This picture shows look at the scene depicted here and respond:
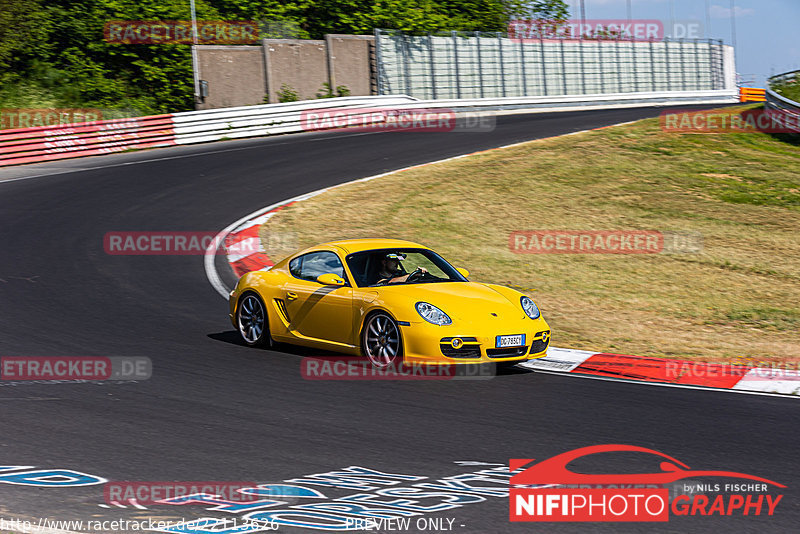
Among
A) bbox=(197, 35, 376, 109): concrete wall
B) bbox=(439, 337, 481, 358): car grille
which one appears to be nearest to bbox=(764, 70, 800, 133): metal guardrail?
bbox=(197, 35, 376, 109): concrete wall

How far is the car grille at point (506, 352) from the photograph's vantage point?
9.23 meters

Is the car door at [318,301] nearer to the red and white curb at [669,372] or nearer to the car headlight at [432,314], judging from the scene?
the car headlight at [432,314]

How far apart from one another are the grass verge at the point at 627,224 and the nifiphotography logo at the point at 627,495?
14.5ft

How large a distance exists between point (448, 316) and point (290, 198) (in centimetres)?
1238

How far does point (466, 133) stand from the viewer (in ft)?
103

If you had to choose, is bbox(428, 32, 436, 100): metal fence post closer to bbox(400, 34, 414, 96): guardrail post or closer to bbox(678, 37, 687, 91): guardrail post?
bbox(400, 34, 414, 96): guardrail post

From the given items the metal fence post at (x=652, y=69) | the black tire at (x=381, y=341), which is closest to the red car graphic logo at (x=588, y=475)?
the black tire at (x=381, y=341)

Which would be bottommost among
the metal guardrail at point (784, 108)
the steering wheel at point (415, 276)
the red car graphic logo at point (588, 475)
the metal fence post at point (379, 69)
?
the red car graphic logo at point (588, 475)

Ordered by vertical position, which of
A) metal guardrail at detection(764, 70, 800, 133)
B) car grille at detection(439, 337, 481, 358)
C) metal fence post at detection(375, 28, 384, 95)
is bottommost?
car grille at detection(439, 337, 481, 358)

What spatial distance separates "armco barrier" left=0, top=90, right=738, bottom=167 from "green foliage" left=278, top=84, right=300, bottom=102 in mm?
2866

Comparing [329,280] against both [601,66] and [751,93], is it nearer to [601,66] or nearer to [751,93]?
[601,66]

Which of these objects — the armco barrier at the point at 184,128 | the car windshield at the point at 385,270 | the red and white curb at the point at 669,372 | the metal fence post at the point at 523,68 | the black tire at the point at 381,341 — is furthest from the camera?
the metal fence post at the point at 523,68

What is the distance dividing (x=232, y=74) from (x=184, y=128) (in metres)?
6.33

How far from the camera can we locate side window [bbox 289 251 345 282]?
34.0 feet
